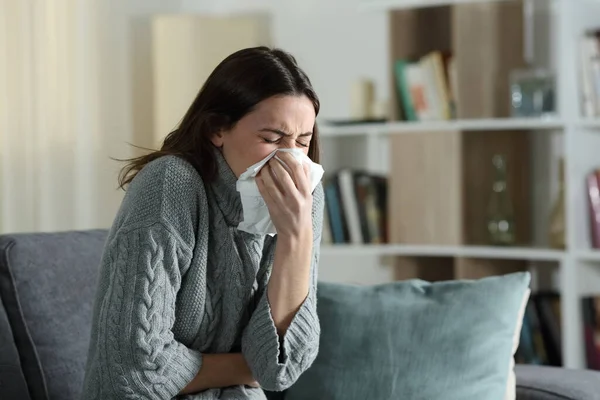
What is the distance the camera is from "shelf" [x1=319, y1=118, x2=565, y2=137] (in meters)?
3.21

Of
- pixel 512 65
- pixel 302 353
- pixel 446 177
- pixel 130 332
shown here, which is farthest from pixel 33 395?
pixel 512 65

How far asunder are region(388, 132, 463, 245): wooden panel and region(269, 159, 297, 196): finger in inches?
72.0

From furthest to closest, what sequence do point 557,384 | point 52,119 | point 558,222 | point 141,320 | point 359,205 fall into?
point 359,205 < point 52,119 < point 558,222 < point 557,384 < point 141,320

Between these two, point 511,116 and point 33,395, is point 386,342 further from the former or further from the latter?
point 511,116

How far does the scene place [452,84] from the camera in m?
3.39

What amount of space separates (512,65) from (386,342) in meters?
1.75

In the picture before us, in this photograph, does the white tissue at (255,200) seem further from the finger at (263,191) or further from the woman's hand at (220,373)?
the woman's hand at (220,373)

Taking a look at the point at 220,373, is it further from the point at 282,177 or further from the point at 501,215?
the point at 501,215

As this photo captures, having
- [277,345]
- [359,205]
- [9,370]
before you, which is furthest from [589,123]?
[9,370]

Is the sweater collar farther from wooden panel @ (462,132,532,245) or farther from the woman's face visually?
wooden panel @ (462,132,532,245)

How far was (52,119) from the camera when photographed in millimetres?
3504

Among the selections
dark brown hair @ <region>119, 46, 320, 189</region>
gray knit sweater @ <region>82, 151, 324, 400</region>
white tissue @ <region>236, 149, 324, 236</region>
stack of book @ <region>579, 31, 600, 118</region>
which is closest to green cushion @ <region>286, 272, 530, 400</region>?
gray knit sweater @ <region>82, 151, 324, 400</region>

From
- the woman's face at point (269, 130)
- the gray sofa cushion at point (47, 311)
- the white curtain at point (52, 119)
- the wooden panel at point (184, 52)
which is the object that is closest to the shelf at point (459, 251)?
the wooden panel at point (184, 52)

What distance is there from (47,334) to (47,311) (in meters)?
0.05
